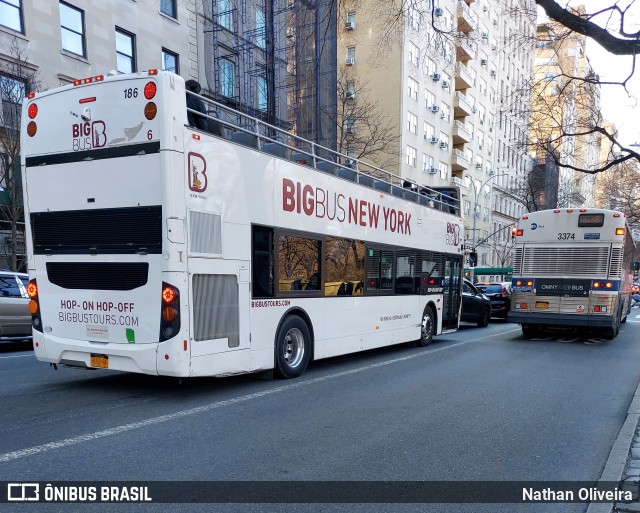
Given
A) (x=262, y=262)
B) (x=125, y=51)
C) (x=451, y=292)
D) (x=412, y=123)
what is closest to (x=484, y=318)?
(x=451, y=292)

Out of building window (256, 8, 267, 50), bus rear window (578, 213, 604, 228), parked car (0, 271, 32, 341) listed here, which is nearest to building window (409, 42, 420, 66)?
building window (256, 8, 267, 50)

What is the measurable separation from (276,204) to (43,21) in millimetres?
16274

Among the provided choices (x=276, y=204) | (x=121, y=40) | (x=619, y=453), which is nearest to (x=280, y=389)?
(x=276, y=204)

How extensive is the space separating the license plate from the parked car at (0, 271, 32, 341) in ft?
20.1

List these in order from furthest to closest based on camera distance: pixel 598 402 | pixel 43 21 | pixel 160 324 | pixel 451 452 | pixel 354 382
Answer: pixel 43 21 < pixel 354 382 < pixel 598 402 < pixel 160 324 < pixel 451 452

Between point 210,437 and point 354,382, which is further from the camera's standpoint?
point 354,382

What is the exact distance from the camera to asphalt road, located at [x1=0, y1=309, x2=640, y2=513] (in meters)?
4.37

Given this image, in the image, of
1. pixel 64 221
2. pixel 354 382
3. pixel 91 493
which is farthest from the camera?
pixel 354 382

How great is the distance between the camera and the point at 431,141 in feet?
148

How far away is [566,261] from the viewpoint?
14.4 meters

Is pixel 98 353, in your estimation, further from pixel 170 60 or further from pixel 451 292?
pixel 170 60

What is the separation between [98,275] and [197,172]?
1827mm

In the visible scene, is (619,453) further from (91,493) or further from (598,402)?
(91,493)

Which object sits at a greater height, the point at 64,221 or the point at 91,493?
the point at 64,221
